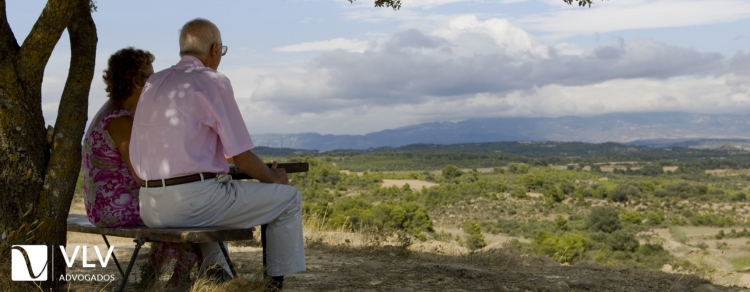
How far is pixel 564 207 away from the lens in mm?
55250

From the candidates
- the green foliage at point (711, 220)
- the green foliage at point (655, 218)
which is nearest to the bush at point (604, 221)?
the green foliage at point (655, 218)

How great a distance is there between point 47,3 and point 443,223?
137 feet

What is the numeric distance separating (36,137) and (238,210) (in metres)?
1.32

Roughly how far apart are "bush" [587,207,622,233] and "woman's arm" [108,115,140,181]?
39.5 m

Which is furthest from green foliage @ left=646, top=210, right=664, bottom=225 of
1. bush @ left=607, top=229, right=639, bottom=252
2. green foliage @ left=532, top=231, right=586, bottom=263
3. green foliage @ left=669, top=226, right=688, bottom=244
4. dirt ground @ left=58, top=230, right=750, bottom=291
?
dirt ground @ left=58, top=230, right=750, bottom=291

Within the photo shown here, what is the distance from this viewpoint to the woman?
4.26 metres

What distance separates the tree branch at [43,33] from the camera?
425 centimetres

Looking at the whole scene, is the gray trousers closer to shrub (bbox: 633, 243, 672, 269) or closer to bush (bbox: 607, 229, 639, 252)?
shrub (bbox: 633, 243, 672, 269)

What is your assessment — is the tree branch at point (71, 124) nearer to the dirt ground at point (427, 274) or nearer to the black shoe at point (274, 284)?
the dirt ground at point (427, 274)

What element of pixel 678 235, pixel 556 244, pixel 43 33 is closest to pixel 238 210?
pixel 43 33

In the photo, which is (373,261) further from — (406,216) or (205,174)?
(406,216)

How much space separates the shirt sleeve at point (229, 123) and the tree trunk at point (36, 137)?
3.39 ft

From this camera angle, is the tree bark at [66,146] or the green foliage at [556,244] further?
the green foliage at [556,244]

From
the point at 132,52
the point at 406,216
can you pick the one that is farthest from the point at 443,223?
the point at 132,52
